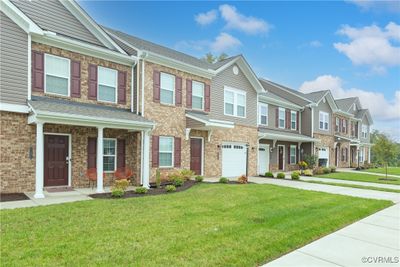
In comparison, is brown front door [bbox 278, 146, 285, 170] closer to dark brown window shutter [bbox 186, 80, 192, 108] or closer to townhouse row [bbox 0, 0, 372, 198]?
townhouse row [bbox 0, 0, 372, 198]

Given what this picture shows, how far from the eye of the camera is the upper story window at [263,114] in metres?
21.1

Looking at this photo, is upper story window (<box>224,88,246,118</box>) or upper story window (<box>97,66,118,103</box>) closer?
upper story window (<box>97,66,118,103</box>)

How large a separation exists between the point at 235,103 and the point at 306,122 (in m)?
10.4

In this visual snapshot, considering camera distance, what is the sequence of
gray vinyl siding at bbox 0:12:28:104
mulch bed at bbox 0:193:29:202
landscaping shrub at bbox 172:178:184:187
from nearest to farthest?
mulch bed at bbox 0:193:29:202 < gray vinyl siding at bbox 0:12:28:104 < landscaping shrub at bbox 172:178:184:187

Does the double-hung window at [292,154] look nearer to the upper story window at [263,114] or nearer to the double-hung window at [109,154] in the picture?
the upper story window at [263,114]


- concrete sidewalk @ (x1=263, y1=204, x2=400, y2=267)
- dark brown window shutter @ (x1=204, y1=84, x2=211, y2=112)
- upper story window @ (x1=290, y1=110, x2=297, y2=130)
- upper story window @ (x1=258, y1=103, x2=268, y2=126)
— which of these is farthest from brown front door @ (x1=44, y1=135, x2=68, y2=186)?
upper story window @ (x1=290, y1=110, x2=297, y2=130)

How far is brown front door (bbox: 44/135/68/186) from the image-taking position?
10.7 meters

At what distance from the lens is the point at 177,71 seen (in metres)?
14.3

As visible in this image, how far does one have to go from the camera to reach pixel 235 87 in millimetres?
17734

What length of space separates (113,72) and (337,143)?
1005 inches

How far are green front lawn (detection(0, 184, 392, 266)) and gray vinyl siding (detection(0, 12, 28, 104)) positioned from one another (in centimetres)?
464

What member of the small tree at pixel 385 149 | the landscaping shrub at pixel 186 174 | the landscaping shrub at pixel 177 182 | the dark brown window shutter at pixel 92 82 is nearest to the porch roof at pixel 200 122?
the landscaping shrub at pixel 186 174

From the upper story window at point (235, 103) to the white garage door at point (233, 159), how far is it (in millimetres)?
2046

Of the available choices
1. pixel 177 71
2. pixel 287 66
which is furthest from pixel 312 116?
pixel 177 71
